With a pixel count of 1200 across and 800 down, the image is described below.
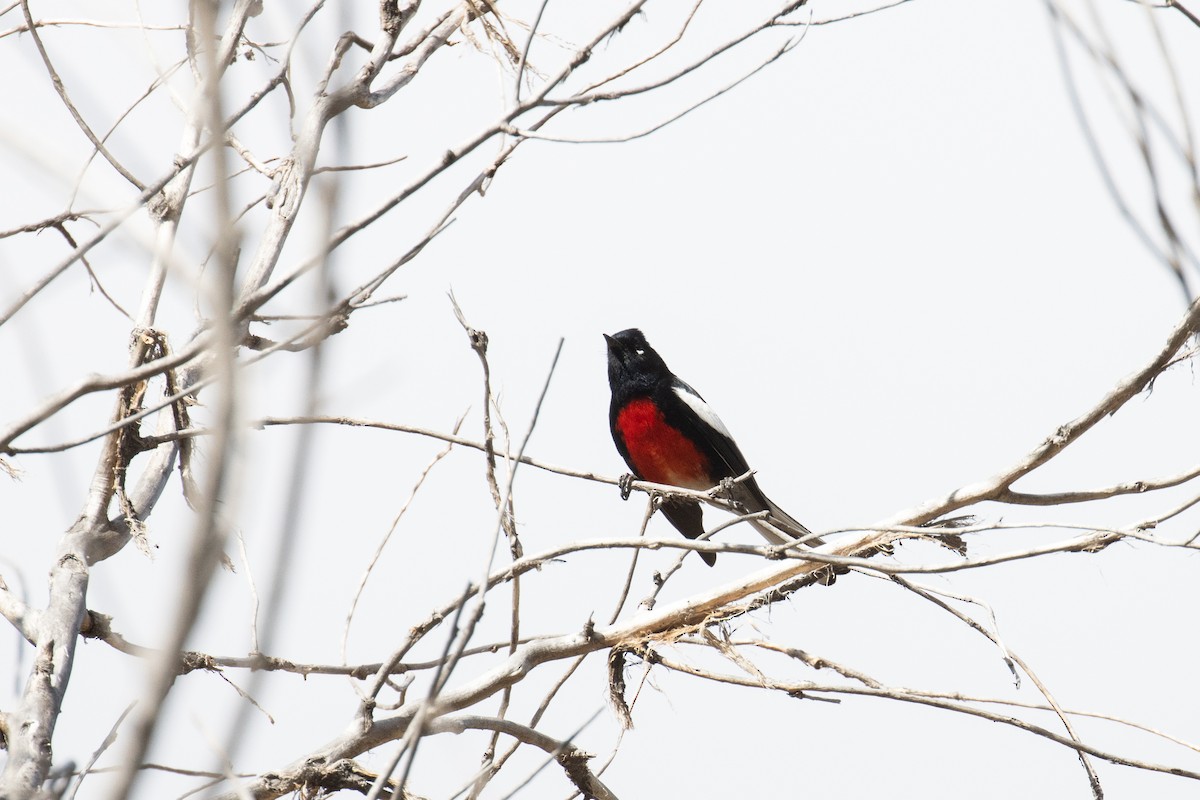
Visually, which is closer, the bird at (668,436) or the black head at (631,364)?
the bird at (668,436)

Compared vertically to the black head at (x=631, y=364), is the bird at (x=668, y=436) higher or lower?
lower

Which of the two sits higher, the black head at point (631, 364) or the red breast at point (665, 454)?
the black head at point (631, 364)

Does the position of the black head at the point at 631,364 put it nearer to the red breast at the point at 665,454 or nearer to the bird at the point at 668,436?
the bird at the point at 668,436

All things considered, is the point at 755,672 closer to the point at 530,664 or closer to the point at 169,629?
the point at 530,664

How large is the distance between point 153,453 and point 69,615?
2.12 ft

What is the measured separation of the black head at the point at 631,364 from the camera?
679 cm

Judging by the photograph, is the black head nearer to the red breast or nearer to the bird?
the bird

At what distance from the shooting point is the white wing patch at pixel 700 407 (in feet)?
22.0

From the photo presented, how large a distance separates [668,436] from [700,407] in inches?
13.9

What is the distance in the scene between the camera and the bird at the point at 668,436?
6.58 meters

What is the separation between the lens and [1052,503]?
2.77 m

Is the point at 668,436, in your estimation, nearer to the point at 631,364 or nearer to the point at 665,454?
the point at 665,454

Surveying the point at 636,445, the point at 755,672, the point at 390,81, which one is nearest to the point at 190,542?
the point at 755,672

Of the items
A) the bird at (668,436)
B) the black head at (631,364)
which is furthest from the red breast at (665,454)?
the black head at (631,364)
